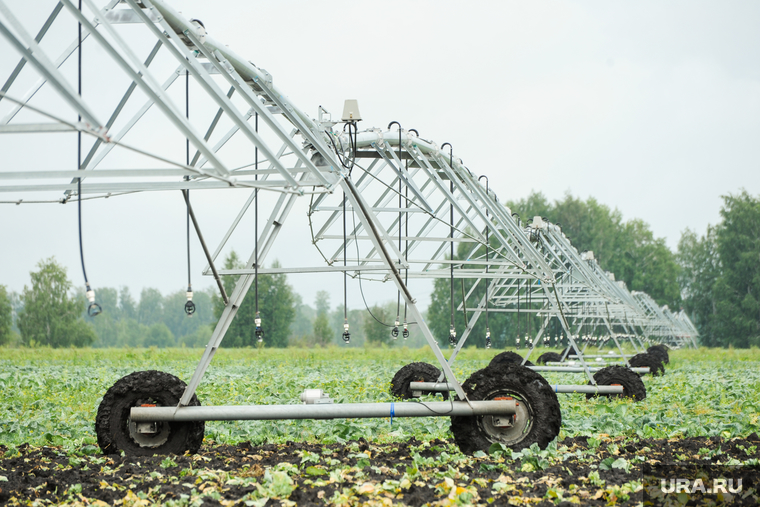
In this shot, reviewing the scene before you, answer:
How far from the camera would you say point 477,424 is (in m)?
7.41

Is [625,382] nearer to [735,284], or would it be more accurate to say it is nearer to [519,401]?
[519,401]

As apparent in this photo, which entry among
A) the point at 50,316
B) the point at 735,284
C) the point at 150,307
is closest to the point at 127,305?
the point at 150,307

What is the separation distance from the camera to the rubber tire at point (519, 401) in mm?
7387

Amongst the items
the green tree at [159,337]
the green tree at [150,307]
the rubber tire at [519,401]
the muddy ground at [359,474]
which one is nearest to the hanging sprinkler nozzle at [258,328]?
the muddy ground at [359,474]

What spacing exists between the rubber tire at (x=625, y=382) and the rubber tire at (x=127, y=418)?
8.57m

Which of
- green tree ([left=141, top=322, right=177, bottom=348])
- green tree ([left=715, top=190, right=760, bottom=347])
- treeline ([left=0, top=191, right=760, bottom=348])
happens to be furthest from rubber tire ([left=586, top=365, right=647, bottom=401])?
green tree ([left=141, top=322, right=177, bottom=348])

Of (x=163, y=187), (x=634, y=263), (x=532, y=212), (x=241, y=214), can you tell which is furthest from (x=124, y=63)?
(x=634, y=263)

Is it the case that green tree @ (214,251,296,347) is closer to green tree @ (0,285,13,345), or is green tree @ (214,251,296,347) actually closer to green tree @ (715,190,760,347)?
green tree @ (0,285,13,345)

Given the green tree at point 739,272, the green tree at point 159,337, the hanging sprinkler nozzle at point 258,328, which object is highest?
the green tree at point 739,272

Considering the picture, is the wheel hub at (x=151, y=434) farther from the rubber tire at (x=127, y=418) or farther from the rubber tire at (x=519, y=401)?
the rubber tire at (x=519, y=401)

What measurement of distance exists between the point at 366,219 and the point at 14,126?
3438 millimetres

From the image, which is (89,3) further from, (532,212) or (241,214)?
(532,212)

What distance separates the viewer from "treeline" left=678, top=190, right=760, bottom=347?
59906 millimetres

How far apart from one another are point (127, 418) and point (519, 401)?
4218mm
